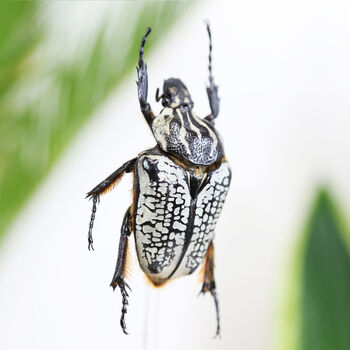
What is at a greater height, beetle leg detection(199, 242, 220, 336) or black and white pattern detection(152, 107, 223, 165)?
black and white pattern detection(152, 107, 223, 165)

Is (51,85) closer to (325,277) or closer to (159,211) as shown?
(159,211)

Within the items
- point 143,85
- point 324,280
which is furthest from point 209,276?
point 324,280

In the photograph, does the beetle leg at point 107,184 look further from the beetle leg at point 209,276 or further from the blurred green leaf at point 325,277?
the blurred green leaf at point 325,277

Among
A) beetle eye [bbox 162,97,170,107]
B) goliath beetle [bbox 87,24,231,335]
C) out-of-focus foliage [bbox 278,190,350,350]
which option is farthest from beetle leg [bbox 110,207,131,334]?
out-of-focus foliage [bbox 278,190,350,350]

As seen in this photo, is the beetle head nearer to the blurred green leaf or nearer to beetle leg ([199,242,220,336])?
beetle leg ([199,242,220,336])

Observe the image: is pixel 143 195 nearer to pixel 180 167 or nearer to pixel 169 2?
pixel 180 167

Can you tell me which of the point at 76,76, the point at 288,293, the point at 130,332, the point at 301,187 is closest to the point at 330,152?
the point at 301,187

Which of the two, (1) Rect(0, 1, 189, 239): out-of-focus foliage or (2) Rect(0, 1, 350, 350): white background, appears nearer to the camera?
(1) Rect(0, 1, 189, 239): out-of-focus foliage

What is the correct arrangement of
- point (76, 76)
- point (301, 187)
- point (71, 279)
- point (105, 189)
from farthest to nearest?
point (301, 187)
point (71, 279)
point (76, 76)
point (105, 189)
